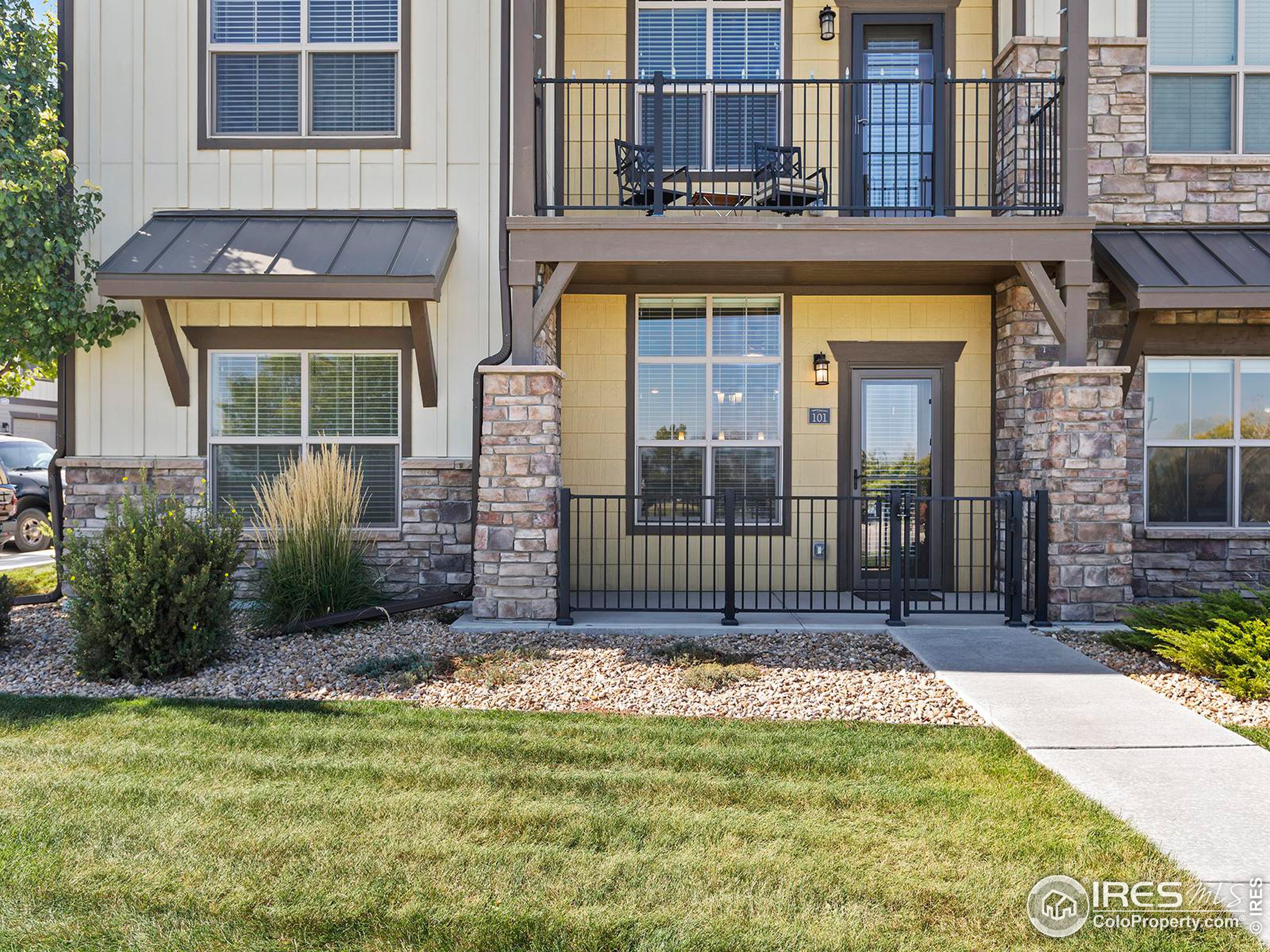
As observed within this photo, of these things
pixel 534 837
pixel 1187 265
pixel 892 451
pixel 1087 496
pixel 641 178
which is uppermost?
pixel 641 178

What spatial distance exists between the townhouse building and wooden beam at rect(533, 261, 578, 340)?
51mm

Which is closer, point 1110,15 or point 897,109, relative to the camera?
point 1110,15

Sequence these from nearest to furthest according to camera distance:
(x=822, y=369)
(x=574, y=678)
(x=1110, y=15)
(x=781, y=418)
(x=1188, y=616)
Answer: (x=574, y=678), (x=1188, y=616), (x=1110, y=15), (x=822, y=369), (x=781, y=418)

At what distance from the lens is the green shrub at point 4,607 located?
19.4 feet

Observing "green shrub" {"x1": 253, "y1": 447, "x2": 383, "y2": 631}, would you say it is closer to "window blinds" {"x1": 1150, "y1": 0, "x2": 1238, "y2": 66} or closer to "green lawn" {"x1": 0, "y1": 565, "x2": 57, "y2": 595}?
"green lawn" {"x1": 0, "y1": 565, "x2": 57, "y2": 595}

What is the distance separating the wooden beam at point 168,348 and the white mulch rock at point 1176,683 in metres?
7.48

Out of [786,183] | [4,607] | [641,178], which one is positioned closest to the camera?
[4,607]

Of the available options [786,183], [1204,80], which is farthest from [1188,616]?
[1204,80]

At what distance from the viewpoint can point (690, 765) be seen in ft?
12.6

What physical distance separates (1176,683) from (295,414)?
23.2 ft

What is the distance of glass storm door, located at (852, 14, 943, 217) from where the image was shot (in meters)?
8.13

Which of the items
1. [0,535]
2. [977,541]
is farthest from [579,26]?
[0,535]

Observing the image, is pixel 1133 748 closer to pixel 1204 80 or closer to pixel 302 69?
pixel 1204 80

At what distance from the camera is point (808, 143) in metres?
8.22
